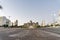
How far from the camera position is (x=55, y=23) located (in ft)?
42.8

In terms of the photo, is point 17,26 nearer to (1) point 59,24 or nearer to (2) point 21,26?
(2) point 21,26

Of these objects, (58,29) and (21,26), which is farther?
(21,26)

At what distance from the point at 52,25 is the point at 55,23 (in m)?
0.43

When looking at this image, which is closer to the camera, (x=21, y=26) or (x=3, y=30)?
(x=3, y=30)

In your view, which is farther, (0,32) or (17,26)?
(17,26)

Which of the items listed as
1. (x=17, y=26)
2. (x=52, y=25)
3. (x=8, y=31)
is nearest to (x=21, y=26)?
(x=17, y=26)

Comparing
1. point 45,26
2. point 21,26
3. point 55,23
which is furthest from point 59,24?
point 21,26

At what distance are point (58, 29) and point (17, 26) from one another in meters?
3.72

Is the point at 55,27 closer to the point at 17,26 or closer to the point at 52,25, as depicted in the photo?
the point at 52,25

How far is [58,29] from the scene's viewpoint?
42.3 feet

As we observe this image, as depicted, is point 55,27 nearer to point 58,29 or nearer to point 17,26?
point 58,29

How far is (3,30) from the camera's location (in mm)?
12469

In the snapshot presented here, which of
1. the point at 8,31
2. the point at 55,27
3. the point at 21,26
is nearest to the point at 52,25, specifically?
the point at 55,27

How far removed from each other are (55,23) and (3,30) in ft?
14.8
